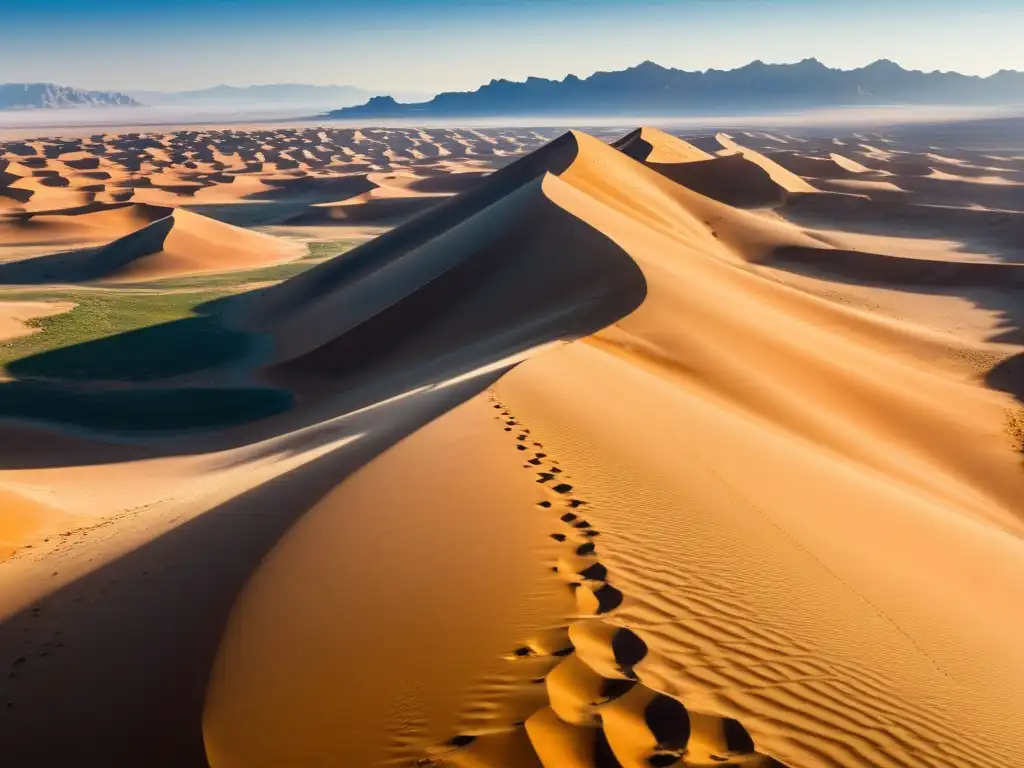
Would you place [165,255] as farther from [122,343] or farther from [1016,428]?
[1016,428]

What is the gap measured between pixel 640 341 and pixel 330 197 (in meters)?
55.8

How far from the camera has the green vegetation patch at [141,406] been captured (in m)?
15.5

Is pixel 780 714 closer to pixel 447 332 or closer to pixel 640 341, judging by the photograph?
pixel 640 341

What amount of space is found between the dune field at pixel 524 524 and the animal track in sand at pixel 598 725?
0.05 ft

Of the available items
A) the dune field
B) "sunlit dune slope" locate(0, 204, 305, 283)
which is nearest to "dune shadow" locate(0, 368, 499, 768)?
the dune field

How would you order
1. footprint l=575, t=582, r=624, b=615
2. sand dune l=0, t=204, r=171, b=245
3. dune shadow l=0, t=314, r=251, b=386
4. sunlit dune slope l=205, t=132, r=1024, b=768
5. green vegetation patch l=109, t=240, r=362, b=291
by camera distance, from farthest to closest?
sand dune l=0, t=204, r=171, b=245 < green vegetation patch l=109, t=240, r=362, b=291 < dune shadow l=0, t=314, r=251, b=386 < footprint l=575, t=582, r=624, b=615 < sunlit dune slope l=205, t=132, r=1024, b=768

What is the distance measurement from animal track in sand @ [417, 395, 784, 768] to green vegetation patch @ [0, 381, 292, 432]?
12676 mm

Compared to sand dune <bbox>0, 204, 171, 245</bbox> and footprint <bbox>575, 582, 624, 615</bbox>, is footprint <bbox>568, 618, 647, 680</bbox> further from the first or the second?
sand dune <bbox>0, 204, 171, 245</bbox>

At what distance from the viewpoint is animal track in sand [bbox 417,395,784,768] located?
11.2 feet

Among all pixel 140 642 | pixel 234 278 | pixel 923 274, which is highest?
pixel 140 642

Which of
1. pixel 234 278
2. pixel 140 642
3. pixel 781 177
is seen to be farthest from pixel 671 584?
pixel 781 177

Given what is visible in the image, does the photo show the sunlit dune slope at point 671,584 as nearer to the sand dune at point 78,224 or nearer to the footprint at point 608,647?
the footprint at point 608,647

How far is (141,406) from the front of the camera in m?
16.3

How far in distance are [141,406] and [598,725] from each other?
15.1 m
